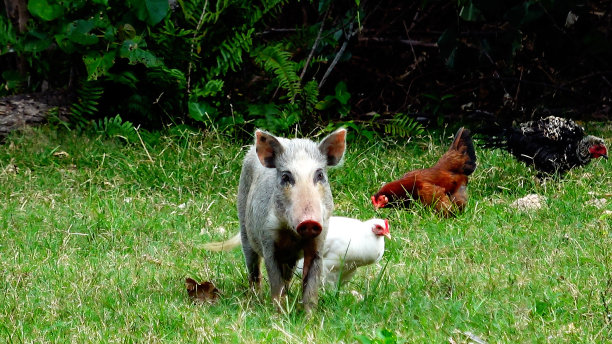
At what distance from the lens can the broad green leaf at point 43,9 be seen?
28.4ft

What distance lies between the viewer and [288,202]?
444 cm

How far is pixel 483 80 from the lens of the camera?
10719 millimetres

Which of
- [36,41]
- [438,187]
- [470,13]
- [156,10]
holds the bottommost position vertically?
[438,187]

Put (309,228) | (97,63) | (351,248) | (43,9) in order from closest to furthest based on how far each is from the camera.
A: (309,228)
(351,248)
(43,9)
(97,63)

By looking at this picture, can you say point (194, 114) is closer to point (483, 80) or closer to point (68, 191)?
point (68, 191)

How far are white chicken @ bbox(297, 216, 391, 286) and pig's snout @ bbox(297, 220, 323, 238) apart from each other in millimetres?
1291

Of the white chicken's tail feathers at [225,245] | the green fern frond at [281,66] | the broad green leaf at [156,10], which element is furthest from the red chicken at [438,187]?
the broad green leaf at [156,10]

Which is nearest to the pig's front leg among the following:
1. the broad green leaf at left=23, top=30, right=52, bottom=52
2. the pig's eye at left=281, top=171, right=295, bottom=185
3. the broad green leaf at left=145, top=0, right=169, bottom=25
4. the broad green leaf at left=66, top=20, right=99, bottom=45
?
the pig's eye at left=281, top=171, right=295, bottom=185

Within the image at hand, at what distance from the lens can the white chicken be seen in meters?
5.51

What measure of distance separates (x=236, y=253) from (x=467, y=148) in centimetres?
255

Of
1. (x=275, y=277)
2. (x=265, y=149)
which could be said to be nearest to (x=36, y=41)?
(x=265, y=149)

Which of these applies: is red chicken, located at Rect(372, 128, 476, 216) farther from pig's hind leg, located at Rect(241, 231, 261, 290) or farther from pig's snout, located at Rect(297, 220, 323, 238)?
pig's snout, located at Rect(297, 220, 323, 238)

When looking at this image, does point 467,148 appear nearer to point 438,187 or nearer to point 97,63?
point 438,187

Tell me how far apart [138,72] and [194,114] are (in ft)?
2.53
